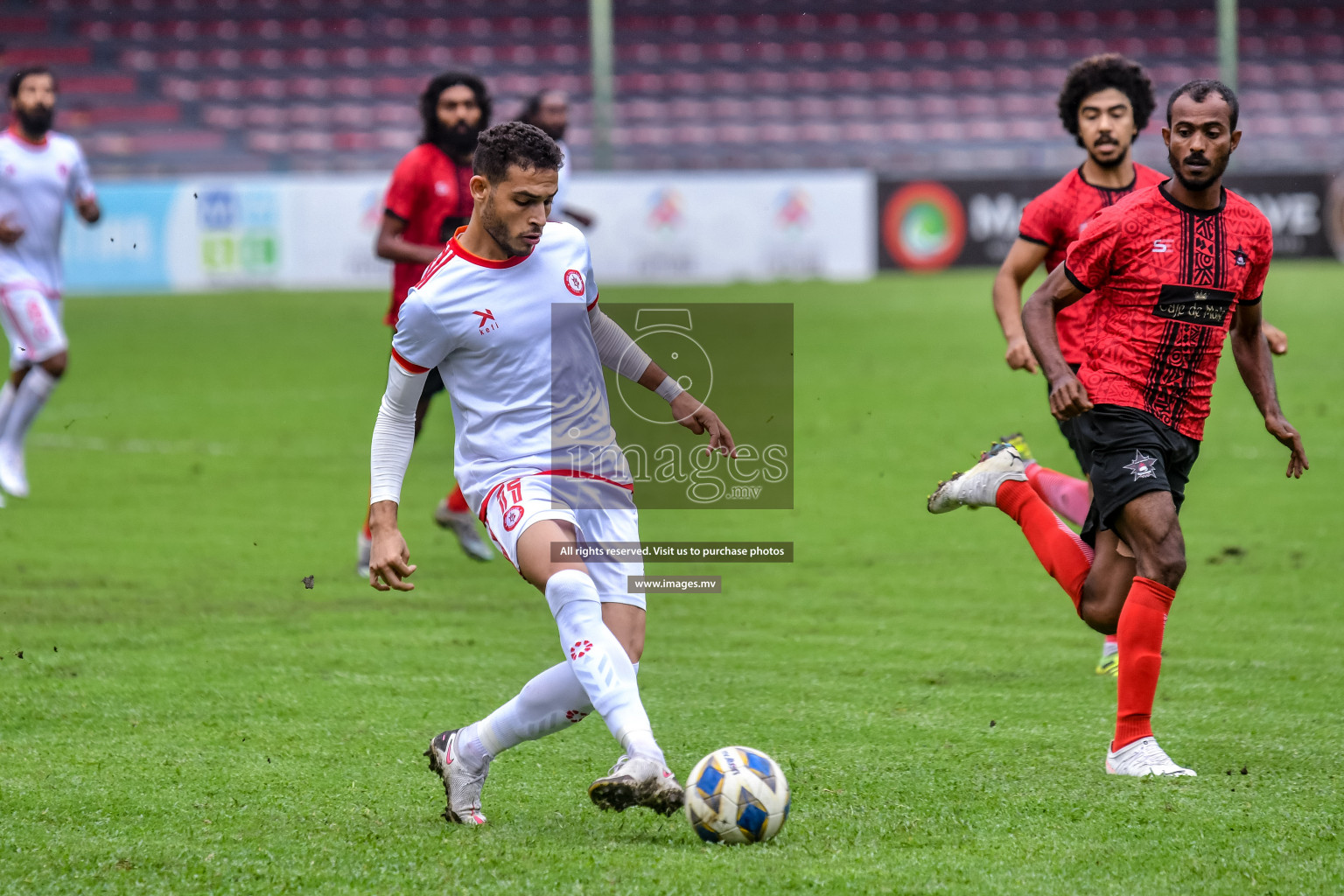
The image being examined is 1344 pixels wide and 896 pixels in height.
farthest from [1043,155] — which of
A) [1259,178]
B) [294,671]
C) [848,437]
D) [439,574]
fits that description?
[294,671]

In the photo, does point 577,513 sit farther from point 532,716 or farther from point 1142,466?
point 1142,466

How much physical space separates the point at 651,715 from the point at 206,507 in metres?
5.05

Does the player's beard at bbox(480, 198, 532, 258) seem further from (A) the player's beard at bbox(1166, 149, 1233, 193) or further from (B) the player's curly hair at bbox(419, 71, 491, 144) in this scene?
(B) the player's curly hair at bbox(419, 71, 491, 144)

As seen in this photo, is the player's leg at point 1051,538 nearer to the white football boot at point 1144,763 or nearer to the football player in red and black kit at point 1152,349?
the football player in red and black kit at point 1152,349

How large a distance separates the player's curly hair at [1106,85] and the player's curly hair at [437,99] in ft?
9.37

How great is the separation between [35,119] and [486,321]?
694 centimetres

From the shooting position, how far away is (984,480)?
577cm

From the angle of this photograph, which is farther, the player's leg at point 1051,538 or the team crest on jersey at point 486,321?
the player's leg at point 1051,538

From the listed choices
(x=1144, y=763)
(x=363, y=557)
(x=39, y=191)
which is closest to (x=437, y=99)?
(x=363, y=557)

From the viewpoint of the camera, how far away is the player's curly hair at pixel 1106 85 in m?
6.26

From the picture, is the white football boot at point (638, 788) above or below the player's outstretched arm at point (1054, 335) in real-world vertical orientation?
below

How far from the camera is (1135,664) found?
464cm

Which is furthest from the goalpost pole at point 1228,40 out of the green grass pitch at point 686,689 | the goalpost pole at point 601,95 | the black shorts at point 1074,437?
the black shorts at point 1074,437

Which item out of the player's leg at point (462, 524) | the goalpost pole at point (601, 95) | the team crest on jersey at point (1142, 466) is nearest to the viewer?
the team crest on jersey at point (1142, 466)
